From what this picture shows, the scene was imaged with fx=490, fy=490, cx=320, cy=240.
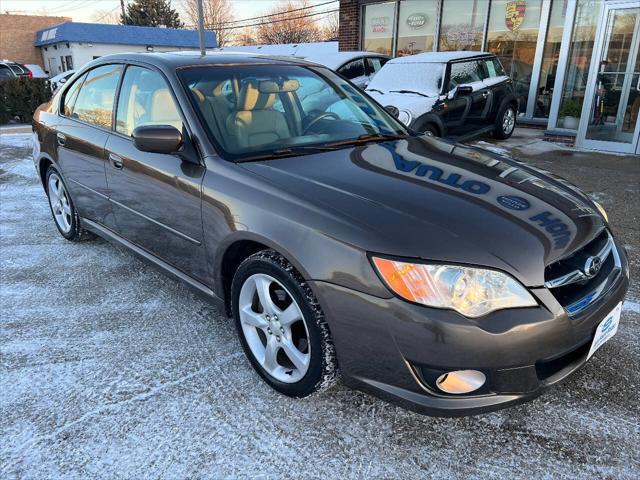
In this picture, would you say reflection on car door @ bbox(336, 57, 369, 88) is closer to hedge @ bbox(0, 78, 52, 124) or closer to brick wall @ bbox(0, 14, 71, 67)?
hedge @ bbox(0, 78, 52, 124)

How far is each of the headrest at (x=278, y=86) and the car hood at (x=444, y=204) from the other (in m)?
0.65

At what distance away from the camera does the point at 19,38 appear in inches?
1430

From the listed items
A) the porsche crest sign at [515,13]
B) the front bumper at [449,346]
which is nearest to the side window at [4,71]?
the porsche crest sign at [515,13]

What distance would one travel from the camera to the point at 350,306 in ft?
6.20

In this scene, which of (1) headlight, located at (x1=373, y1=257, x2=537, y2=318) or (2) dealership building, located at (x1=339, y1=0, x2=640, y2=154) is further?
(2) dealership building, located at (x1=339, y1=0, x2=640, y2=154)

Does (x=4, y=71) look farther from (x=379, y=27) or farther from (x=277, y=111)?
(x=277, y=111)

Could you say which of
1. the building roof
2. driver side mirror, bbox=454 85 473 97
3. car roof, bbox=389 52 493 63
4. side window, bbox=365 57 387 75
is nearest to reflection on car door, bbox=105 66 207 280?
driver side mirror, bbox=454 85 473 97

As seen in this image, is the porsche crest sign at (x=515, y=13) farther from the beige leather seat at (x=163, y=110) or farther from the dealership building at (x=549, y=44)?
the beige leather seat at (x=163, y=110)

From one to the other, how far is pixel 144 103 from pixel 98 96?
0.77 meters

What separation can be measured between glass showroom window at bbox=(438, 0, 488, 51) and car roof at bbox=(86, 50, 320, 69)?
999cm

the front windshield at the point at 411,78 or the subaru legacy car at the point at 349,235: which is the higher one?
the front windshield at the point at 411,78

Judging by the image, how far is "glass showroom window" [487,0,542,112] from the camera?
36.2ft

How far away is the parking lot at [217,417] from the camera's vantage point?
196cm

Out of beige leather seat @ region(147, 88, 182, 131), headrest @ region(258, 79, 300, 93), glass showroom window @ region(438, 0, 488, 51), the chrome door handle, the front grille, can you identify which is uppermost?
glass showroom window @ region(438, 0, 488, 51)
